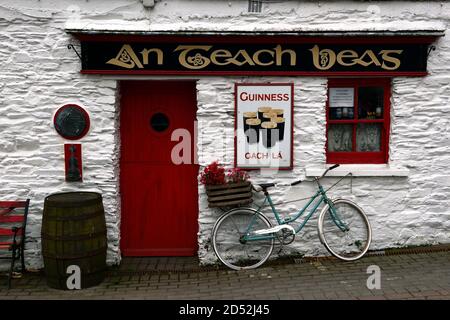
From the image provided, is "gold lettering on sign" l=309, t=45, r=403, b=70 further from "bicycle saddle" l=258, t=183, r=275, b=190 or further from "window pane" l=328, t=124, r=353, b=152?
"bicycle saddle" l=258, t=183, r=275, b=190

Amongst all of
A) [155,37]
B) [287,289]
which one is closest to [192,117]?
[155,37]

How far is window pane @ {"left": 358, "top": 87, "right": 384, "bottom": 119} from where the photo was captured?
6723 millimetres

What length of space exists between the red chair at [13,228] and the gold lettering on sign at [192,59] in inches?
100

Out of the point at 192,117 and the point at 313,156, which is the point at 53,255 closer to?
the point at 192,117

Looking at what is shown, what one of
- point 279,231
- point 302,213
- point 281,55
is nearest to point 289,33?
point 281,55

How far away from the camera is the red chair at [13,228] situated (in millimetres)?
5938

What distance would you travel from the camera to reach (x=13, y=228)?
5934mm

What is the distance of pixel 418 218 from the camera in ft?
22.0

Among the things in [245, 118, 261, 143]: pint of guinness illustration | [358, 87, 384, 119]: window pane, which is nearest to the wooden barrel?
[245, 118, 261, 143]: pint of guinness illustration

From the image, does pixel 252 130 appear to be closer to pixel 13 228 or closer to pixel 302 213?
pixel 302 213

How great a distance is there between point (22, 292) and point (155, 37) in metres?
3.33

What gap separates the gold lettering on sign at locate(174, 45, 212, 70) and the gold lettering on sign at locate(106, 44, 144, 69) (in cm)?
51

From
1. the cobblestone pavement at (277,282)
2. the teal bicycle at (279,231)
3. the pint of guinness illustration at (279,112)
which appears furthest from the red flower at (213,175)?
the cobblestone pavement at (277,282)

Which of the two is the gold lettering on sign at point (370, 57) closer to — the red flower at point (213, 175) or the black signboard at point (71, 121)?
the red flower at point (213, 175)
